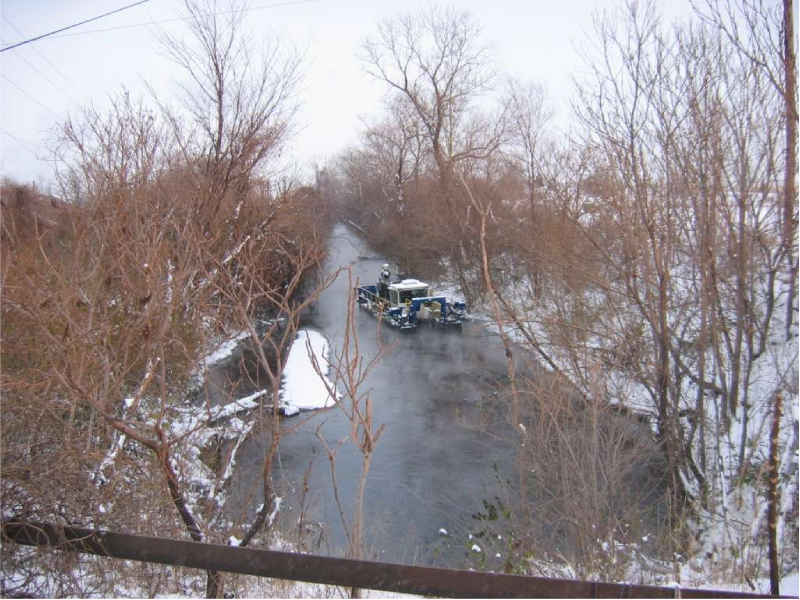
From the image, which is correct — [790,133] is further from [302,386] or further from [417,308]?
[417,308]

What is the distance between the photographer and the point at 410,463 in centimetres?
851

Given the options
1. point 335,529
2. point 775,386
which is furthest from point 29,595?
point 775,386

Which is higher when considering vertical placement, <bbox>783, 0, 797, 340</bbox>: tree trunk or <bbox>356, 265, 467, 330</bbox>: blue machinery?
<bbox>356, 265, 467, 330</bbox>: blue machinery

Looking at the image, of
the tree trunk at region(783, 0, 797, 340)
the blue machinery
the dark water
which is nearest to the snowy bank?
the dark water

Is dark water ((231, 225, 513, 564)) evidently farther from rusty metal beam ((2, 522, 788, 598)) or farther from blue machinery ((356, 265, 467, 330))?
blue machinery ((356, 265, 467, 330))

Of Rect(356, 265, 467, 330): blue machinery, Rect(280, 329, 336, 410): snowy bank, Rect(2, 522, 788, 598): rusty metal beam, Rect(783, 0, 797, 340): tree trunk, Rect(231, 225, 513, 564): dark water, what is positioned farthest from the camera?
Rect(356, 265, 467, 330): blue machinery

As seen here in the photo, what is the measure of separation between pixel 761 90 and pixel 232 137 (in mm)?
8886

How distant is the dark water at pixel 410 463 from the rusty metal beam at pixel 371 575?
1.53 metres

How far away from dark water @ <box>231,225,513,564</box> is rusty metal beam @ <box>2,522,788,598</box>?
1.53 metres

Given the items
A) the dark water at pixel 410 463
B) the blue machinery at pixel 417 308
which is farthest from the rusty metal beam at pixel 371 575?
the blue machinery at pixel 417 308

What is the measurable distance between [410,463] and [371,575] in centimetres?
654

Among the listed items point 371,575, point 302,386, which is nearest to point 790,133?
point 371,575

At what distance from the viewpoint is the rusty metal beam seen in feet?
6.59

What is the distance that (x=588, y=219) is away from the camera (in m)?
9.16
